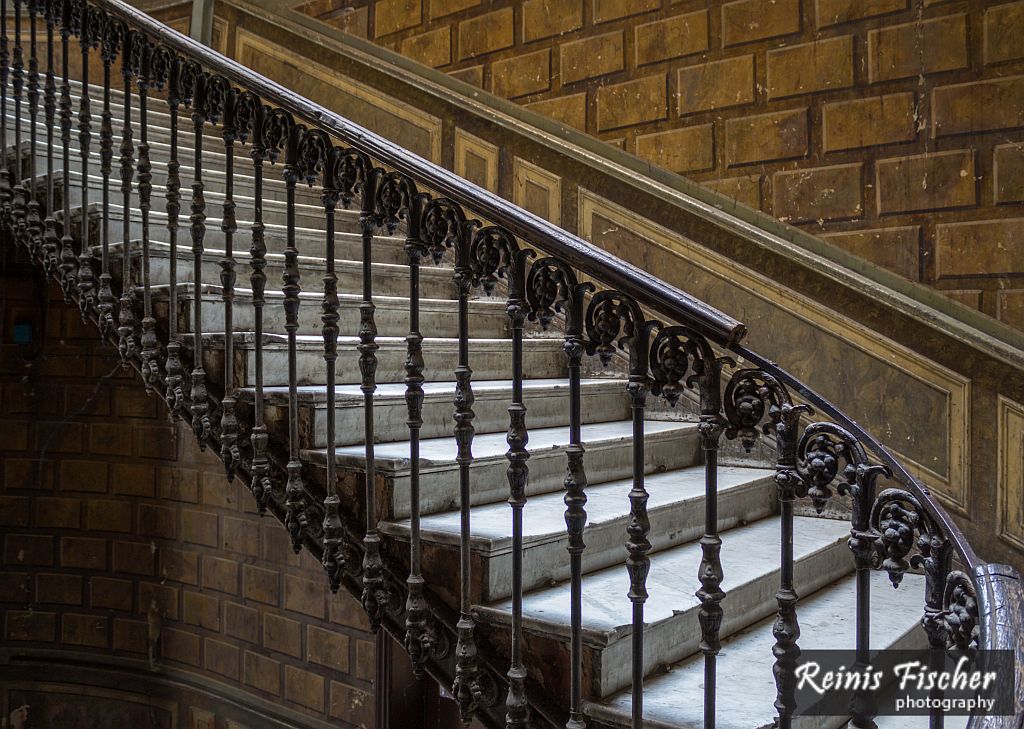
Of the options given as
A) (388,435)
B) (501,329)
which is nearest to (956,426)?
(501,329)

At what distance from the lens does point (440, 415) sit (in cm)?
226

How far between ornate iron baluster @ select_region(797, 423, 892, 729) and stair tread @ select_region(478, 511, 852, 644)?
47cm

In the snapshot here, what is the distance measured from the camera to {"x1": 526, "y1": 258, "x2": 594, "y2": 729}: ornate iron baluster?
1455mm

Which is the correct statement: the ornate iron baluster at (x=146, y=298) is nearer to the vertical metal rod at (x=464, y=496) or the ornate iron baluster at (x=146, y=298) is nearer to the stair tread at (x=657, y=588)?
the vertical metal rod at (x=464, y=496)

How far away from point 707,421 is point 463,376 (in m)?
0.52

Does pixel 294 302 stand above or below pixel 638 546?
above

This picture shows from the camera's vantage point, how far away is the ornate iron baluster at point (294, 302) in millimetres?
1868

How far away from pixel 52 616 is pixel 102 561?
430 millimetres

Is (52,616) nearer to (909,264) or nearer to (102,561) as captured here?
(102,561)

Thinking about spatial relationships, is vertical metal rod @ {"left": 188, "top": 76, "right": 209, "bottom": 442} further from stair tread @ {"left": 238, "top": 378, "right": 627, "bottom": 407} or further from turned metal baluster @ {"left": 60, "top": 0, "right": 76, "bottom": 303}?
turned metal baluster @ {"left": 60, "top": 0, "right": 76, "bottom": 303}

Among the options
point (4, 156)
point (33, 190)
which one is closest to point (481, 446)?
point (33, 190)

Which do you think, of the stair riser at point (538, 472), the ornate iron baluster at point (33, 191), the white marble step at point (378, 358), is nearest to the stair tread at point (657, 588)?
the stair riser at point (538, 472)

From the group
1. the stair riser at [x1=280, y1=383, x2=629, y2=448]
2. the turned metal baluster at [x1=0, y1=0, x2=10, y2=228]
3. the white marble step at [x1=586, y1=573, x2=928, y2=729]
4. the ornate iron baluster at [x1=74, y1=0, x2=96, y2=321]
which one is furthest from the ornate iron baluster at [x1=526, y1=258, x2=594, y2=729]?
the turned metal baluster at [x1=0, y1=0, x2=10, y2=228]

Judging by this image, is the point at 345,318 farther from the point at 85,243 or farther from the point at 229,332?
the point at 85,243
